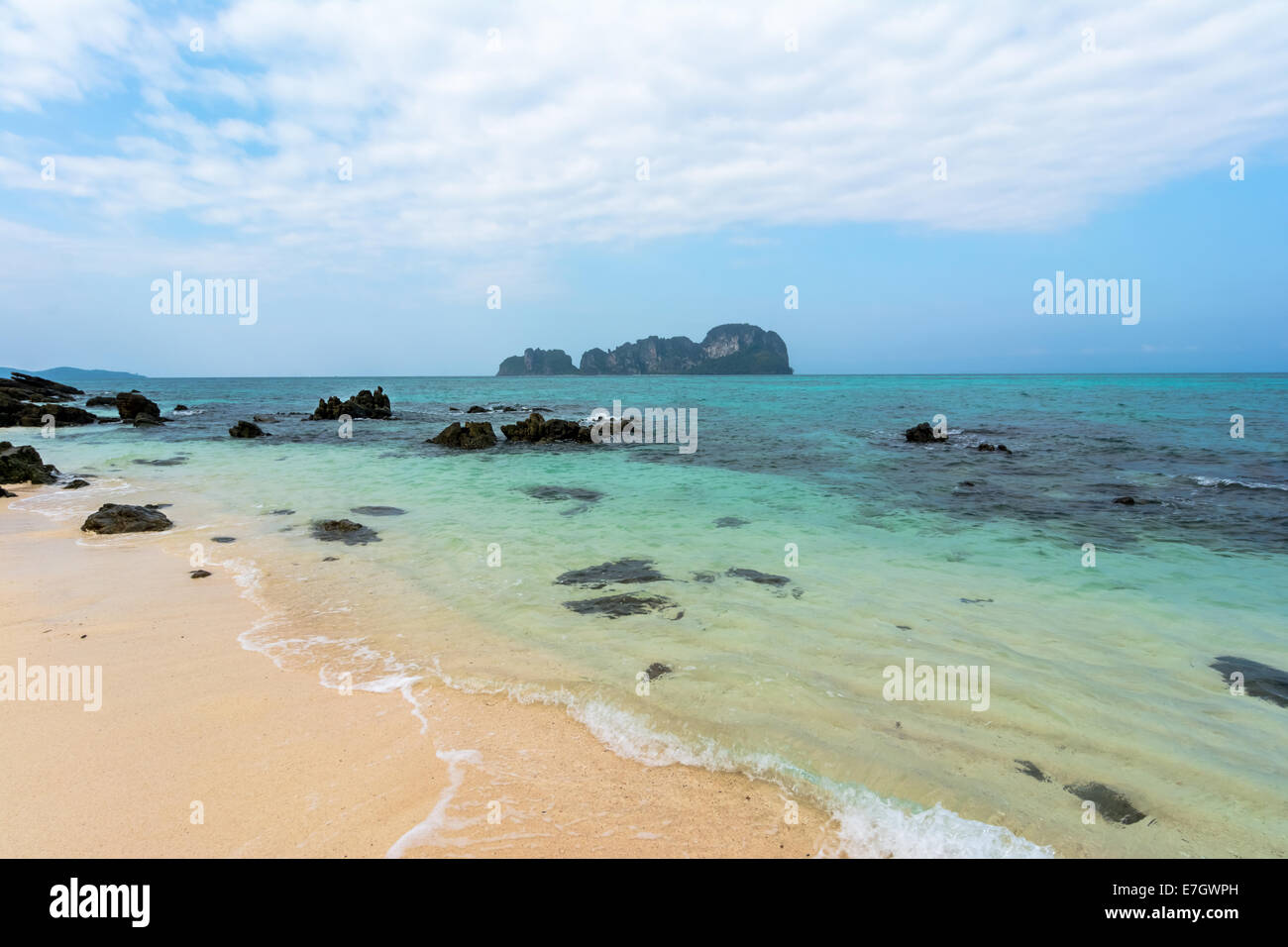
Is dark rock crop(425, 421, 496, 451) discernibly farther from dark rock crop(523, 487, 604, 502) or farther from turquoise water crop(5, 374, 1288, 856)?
dark rock crop(523, 487, 604, 502)

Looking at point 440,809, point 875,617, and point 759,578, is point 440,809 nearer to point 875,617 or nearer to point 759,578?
point 875,617

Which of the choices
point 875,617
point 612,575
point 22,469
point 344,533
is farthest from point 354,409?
point 875,617

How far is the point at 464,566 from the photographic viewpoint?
388 inches

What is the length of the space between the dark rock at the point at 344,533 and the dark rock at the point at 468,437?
15.5 metres

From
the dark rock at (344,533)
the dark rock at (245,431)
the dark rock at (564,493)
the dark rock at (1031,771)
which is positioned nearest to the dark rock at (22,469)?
the dark rock at (344,533)

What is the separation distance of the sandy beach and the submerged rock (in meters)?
24.3

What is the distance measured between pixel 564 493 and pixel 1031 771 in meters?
13.5

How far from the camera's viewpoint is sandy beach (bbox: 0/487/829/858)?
3.63 metres

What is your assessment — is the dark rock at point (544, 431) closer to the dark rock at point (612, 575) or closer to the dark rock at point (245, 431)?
the dark rock at point (245, 431)

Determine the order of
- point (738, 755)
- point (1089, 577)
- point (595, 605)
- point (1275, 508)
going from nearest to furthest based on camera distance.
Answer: point (738, 755) → point (595, 605) → point (1089, 577) → point (1275, 508)

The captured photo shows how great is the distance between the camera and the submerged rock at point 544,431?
30453mm
